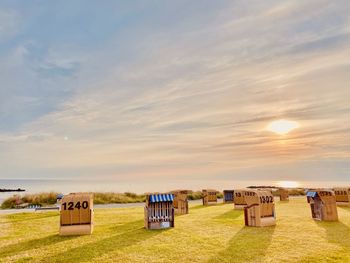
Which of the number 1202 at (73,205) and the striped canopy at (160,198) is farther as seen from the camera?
the striped canopy at (160,198)

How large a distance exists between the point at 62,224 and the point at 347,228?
15923 mm

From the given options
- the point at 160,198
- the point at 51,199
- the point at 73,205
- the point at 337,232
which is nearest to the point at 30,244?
the point at 73,205

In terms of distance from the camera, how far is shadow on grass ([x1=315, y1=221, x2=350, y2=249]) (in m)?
12.8

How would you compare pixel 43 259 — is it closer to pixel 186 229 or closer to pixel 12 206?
pixel 186 229

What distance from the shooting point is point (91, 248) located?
39.7ft

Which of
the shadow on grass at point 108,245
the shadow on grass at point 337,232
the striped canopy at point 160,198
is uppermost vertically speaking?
the striped canopy at point 160,198

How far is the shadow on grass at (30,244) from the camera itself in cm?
1191

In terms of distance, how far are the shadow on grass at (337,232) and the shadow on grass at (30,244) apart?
13.0 m

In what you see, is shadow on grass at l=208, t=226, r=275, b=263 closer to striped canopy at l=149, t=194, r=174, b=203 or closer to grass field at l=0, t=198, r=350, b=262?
grass field at l=0, t=198, r=350, b=262

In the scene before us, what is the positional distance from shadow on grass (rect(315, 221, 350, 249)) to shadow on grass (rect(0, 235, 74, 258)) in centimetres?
1295

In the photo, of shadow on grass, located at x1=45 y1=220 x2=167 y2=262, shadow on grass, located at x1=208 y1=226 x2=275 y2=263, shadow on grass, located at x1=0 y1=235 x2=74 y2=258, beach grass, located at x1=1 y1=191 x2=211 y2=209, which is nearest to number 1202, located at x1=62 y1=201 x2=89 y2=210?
shadow on grass, located at x1=0 y1=235 x2=74 y2=258

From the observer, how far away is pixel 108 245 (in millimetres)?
12539

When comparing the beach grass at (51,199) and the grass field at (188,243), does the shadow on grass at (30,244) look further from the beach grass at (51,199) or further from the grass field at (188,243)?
the beach grass at (51,199)

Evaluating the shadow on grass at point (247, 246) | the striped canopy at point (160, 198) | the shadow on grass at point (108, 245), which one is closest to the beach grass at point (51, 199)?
the shadow on grass at point (108, 245)
